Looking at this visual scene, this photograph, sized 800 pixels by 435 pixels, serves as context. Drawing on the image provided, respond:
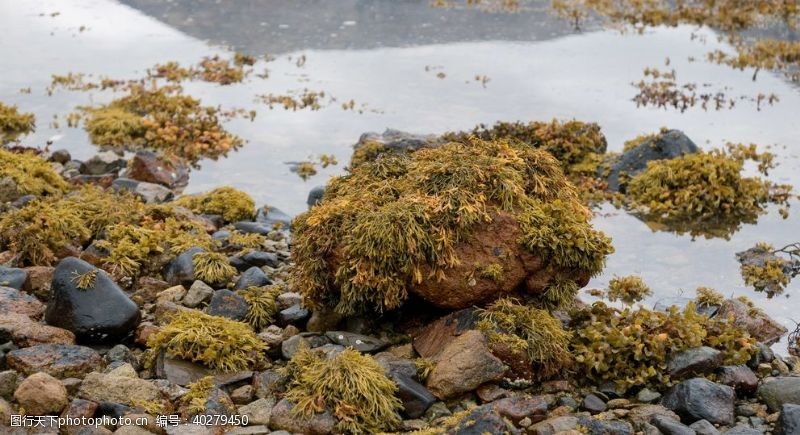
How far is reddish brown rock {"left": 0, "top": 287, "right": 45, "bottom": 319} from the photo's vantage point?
28.5ft

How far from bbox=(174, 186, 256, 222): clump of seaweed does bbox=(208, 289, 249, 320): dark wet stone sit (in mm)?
3374

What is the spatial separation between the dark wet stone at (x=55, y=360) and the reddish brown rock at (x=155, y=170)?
261 inches

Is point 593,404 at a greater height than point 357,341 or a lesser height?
lesser

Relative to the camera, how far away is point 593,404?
7645 millimetres

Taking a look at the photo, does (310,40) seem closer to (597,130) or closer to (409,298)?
(597,130)

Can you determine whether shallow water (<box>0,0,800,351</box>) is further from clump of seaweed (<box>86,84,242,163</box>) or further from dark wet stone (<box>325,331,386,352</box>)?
dark wet stone (<box>325,331,386,352</box>)

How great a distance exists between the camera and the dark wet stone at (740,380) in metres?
7.99

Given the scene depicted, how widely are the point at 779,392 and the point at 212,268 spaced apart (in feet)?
21.2

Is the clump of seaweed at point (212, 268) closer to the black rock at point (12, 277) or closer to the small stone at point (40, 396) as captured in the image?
the black rock at point (12, 277)

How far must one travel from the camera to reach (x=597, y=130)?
621 inches

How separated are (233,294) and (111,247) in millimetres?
2192

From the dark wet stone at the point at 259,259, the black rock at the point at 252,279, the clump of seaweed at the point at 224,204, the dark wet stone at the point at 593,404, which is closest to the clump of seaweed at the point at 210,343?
the black rock at the point at 252,279

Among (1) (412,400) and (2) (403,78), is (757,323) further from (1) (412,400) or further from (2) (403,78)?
(2) (403,78)

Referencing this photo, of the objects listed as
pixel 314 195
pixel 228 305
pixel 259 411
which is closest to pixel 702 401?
pixel 259 411
